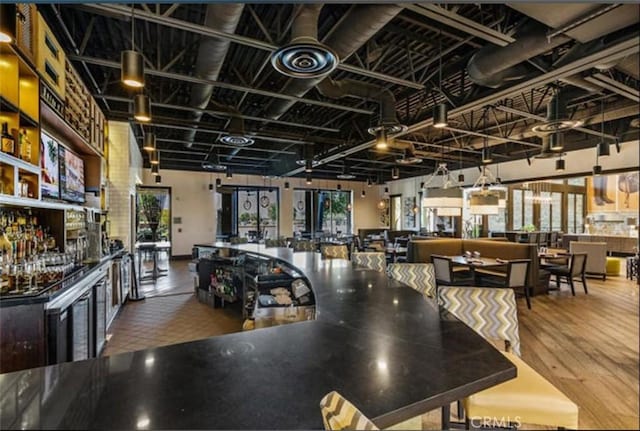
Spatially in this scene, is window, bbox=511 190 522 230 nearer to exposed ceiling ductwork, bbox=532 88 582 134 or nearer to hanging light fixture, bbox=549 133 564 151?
exposed ceiling ductwork, bbox=532 88 582 134

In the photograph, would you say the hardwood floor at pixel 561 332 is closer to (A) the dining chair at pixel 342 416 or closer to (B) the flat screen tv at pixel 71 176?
(A) the dining chair at pixel 342 416

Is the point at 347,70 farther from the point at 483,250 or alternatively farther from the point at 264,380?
the point at 483,250

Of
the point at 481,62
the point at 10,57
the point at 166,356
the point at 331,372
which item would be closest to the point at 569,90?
the point at 481,62

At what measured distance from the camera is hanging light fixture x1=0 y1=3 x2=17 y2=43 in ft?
5.82

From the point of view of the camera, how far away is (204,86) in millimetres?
4566

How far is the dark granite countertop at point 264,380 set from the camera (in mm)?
759

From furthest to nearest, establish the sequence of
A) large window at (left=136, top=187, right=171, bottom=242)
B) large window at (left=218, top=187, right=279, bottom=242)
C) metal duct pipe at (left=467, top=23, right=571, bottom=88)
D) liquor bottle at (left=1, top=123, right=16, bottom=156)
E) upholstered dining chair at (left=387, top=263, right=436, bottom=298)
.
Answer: large window at (left=218, top=187, right=279, bottom=242), large window at (left=136, top=187, right=171, bottom=242), metal duct pipe at (left=467, top=23, right=571, bottom=88), upholstered dining chair at (left=387, top=263, right=436, bottom=298), liquor bottle at (left=1, top=123, right=16, bottom=156)

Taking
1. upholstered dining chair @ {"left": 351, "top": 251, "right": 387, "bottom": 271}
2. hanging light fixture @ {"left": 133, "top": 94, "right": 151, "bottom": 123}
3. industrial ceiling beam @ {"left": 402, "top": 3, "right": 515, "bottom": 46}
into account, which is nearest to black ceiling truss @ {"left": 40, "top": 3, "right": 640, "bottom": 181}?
industrial ceiling beam @ {"left": 402, "top": 3, "right": 515, "bottom": 46}

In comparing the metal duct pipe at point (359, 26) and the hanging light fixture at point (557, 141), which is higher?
the metal duct pipe at point (359, 26)

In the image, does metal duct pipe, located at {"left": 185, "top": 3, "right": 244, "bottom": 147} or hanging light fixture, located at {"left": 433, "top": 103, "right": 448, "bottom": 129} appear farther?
hanging light fixture, located at {"left": 433, "top": 103, "right": 448, "bottom": 129}

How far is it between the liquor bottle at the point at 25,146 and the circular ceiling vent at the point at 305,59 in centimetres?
203

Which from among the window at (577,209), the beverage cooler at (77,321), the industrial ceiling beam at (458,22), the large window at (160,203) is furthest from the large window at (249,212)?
the window at (577,209)

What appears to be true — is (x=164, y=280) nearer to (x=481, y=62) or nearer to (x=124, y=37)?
(x=124, y=37)

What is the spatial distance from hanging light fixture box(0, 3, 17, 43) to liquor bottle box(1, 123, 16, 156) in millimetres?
640
